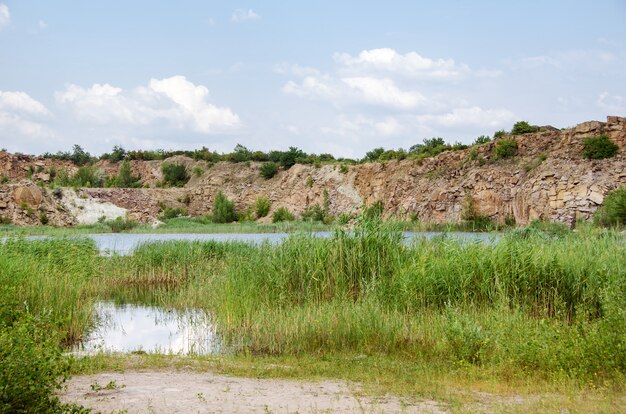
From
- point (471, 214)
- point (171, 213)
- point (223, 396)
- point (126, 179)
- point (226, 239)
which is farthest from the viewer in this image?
point (126, 179)

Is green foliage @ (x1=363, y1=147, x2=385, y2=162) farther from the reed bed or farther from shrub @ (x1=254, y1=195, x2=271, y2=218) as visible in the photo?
the reed bed

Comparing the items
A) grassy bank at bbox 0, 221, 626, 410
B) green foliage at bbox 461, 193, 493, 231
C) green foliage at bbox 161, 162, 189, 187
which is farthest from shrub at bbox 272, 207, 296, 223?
grassy bank at bbox 0, 221, 626, 410

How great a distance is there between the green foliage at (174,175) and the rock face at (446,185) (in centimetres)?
353

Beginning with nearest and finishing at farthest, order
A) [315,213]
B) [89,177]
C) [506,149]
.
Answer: [506,149] → [315,213] → [89,177]

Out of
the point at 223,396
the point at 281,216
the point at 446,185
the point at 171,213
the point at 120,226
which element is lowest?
the point at 223,396

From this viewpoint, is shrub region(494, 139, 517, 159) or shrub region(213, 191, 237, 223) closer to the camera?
shrub region(494, 139, 517, 159)

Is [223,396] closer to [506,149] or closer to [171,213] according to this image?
[506,149]

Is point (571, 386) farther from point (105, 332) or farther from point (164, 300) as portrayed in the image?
point (164, 300)

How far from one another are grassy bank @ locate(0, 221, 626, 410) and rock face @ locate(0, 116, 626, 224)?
2324cm

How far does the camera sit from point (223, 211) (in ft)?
212

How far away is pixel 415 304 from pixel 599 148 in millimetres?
37998

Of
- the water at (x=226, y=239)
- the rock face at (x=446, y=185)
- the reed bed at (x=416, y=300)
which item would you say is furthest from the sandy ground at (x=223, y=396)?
the rock face at (x=446, y=185)

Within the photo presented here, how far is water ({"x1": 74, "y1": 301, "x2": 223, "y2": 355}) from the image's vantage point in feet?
41.0

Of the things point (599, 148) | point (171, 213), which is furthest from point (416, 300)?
point (171, 213)
